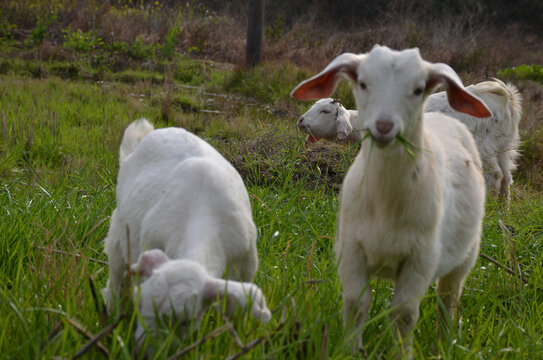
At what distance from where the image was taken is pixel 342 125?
6152mm

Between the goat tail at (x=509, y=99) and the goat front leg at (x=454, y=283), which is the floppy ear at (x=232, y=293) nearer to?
the goat front leg at (x=454, y=283)

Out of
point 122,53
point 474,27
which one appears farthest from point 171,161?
point 474,27

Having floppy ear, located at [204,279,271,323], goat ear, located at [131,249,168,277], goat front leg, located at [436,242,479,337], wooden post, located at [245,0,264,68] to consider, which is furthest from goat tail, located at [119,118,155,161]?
wooden post, located at [245,0,264,68]

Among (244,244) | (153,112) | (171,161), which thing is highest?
(171,161)

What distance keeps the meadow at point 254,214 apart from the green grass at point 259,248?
0.01 m

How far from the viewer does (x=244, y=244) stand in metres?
2.61

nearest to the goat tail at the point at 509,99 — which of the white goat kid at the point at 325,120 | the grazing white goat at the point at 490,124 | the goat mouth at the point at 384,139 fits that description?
the grazing white goat at the point at 490,124

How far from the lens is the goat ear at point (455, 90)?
7.81 feet

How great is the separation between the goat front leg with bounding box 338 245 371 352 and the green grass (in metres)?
0.09

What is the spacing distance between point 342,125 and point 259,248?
114 inches

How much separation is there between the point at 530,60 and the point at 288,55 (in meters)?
8.90

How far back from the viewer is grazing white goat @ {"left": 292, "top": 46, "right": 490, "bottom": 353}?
2.28m

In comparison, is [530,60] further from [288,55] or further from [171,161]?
[171,161]

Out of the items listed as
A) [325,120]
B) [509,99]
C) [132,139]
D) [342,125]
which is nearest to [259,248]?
[132,139]
